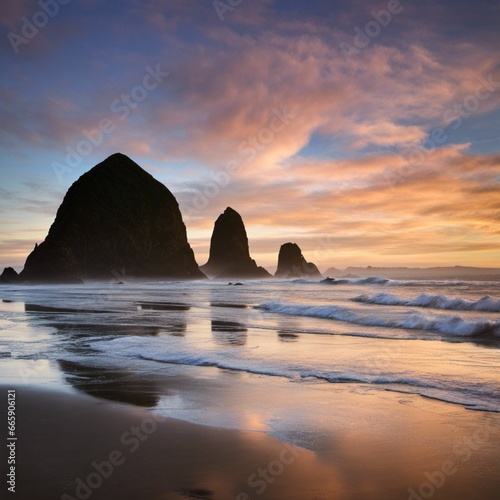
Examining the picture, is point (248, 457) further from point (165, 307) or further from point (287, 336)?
point (165, 307)

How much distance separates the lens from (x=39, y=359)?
9922mm

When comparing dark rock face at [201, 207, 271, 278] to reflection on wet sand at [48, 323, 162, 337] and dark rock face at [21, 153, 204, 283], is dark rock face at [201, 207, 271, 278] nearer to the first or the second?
dark rock face at [21, 153, 204, 283]

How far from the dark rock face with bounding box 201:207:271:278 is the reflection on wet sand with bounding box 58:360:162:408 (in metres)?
155

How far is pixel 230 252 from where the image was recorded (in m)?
169

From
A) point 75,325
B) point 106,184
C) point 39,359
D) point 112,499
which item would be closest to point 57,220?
point 106,184

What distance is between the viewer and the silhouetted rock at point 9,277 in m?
94.9

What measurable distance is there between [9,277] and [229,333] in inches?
3720

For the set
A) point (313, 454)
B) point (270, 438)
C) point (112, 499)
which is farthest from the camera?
point (270, 438)

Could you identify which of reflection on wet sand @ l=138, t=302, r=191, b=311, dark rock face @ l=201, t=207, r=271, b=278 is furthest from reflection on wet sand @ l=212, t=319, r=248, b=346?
dark rock face @ l=201, t=207, r=271, b=278

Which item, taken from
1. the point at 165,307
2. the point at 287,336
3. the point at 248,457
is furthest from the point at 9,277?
the point at 248,457

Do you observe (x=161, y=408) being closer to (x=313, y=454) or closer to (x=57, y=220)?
(x=313, y=454)

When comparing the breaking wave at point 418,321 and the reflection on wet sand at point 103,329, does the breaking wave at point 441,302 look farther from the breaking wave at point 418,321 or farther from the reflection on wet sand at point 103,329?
the reflection on wet sand at point 103,329

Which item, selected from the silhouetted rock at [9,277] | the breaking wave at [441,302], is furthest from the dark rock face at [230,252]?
the breaking wave at [441,302]

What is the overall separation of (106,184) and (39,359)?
122498mm
